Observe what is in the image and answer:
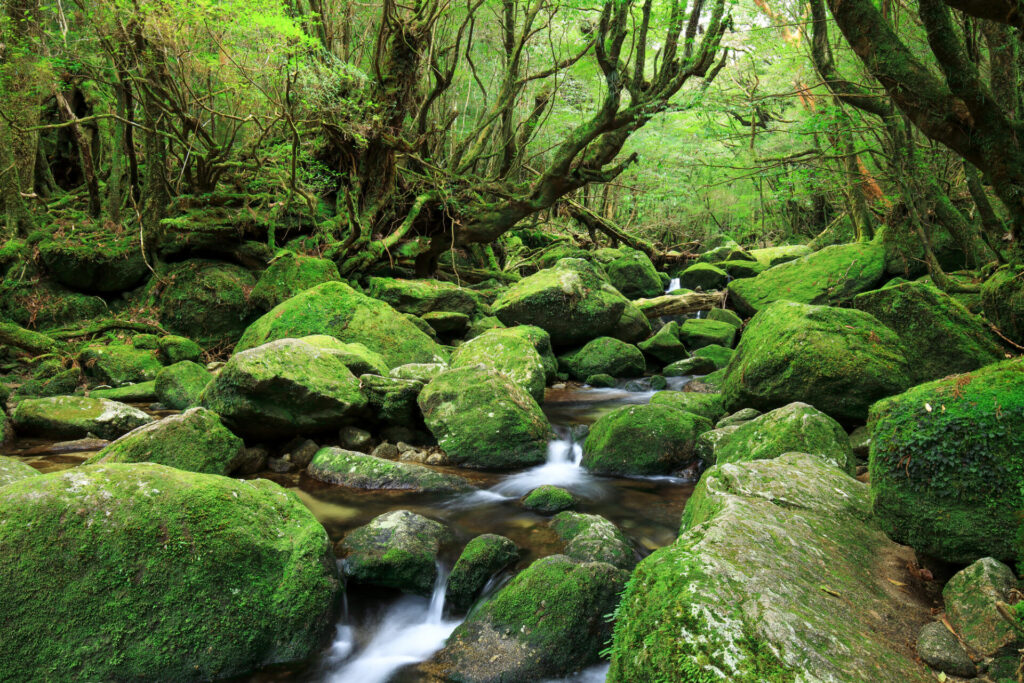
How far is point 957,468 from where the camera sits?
271 cm

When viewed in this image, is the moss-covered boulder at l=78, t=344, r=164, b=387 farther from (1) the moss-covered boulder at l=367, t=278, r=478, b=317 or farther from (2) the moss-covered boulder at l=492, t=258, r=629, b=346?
(2) the moss-covered boulder at l=492, t=258, r=629, b=346

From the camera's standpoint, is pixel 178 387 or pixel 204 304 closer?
pixel 178 387

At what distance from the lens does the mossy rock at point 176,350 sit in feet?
33.1

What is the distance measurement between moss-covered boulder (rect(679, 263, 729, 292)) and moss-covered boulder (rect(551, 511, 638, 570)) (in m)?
13.2

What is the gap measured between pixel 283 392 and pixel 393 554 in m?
2.74

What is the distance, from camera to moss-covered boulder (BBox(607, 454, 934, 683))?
213 cm

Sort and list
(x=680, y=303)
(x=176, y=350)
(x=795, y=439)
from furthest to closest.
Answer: (x=680, y=303)
(x=176, y=350)
(x=795, y=439)

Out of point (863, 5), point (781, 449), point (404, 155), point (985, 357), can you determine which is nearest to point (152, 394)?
point (404, 155)

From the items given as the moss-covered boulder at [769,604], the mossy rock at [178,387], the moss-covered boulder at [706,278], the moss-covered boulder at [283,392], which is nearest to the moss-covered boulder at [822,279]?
the moss-covered boulder at [706,278]

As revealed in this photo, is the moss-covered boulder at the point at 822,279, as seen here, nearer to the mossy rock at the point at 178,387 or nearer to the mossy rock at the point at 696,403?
the mossy rock at the point at 696,403

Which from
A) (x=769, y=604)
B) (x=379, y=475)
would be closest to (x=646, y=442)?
(x=379, y=475)

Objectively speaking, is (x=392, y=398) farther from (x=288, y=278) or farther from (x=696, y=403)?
(x=288, y=278)

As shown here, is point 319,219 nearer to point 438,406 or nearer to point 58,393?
point 58,393

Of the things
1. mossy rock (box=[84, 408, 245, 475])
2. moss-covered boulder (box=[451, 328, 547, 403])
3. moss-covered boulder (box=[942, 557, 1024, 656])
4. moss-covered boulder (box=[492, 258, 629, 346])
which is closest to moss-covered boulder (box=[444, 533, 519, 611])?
moss-covered boulder (box=[942, 557, 1024, 656])
